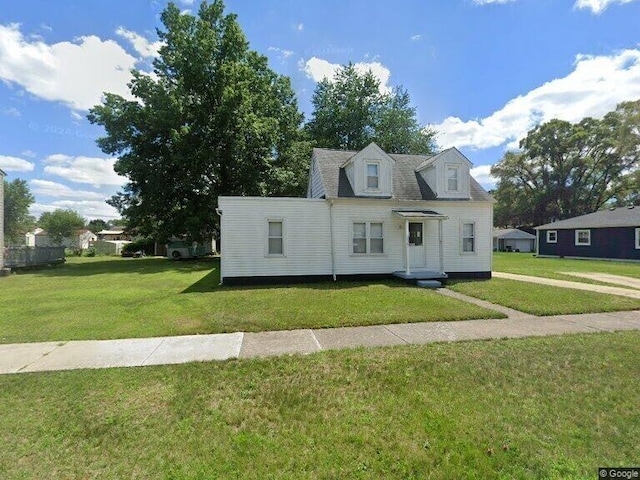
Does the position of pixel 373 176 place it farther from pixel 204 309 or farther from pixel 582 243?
pixel 582 243

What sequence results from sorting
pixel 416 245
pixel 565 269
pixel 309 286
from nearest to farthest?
pixel 309 286
pixel 416 245
pixel 565 269

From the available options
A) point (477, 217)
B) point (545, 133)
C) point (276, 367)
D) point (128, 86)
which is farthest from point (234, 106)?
point (545, 133)

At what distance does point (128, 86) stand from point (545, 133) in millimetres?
49818

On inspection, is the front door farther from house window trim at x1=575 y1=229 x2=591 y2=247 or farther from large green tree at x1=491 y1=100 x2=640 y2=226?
large green tree at x1=491 y1=100 x2=640 y2=226

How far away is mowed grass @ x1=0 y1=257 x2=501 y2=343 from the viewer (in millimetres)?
6328

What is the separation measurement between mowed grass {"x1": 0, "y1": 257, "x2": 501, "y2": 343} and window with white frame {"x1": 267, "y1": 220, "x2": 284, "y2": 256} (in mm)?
1618

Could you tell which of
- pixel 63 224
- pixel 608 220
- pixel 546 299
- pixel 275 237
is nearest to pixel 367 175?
pixel 275 237

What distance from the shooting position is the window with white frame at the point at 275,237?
11836 millimetres

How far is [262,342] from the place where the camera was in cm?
550

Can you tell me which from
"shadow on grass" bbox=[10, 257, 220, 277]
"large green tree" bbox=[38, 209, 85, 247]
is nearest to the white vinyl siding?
"shadow on grass" bbox=[10, 257, 220, 277]

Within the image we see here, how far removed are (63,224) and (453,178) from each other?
62578 mm

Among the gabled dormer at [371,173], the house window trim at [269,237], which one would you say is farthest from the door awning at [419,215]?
the house window trim at [269,237]

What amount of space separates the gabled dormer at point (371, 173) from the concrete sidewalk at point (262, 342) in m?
7.17

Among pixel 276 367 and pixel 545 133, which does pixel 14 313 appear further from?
pixel 545 133
